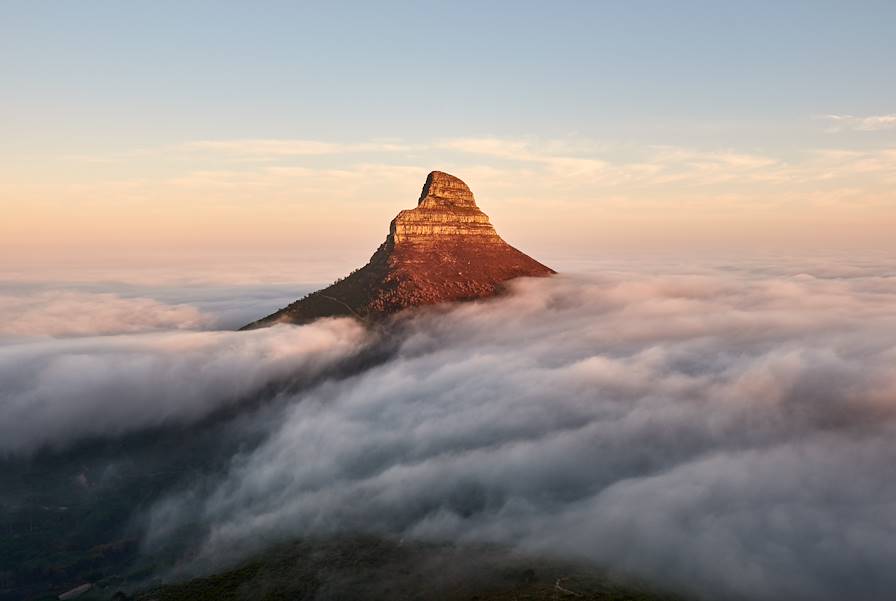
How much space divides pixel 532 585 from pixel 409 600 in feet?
136

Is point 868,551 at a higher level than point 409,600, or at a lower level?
higher

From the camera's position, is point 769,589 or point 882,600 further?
point 769,589

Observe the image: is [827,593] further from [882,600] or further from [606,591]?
[606,591]

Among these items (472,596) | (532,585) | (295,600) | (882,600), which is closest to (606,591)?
(532,585)

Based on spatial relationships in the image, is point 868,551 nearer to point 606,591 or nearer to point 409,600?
point 606,591

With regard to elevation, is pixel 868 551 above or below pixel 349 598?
above

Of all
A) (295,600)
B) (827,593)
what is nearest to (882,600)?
(827,593)

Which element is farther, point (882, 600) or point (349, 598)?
point (349, 598)

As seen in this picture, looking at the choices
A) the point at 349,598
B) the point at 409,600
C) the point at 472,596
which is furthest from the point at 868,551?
the point at 349,598

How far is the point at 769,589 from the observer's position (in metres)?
192

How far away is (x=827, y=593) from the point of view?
187m

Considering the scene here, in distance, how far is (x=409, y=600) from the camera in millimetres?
192125

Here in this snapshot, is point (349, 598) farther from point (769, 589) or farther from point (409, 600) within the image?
point (769, 589)

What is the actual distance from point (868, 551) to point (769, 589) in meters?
35.9
